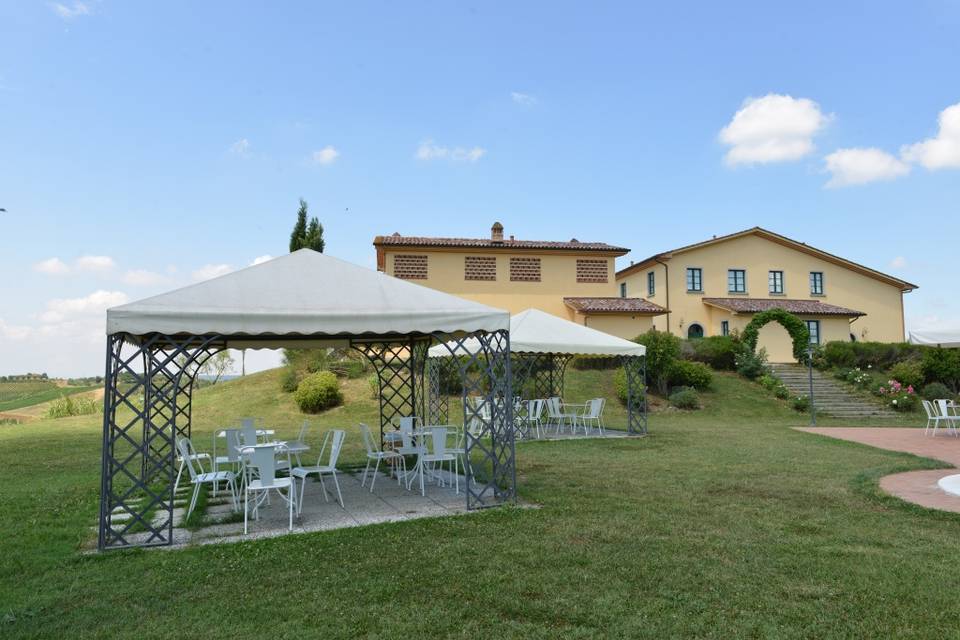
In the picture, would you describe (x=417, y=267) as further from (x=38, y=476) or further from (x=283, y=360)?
(x=38, y=476)

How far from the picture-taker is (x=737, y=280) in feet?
105

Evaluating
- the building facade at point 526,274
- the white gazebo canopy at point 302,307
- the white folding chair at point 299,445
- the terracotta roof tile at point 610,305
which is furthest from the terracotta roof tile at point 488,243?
the white gazebo canopy at point 302,307

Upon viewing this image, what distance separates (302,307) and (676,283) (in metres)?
26.7

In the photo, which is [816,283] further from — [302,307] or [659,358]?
[302,307]

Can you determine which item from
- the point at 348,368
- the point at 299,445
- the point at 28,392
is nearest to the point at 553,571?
the point at 299,445

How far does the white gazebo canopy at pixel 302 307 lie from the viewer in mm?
5995

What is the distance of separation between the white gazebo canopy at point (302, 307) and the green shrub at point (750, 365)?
1954 cm

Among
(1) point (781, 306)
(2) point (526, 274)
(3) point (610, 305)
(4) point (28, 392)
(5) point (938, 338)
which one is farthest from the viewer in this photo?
(4) point (28, 392)

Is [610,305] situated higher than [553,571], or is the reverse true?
[610,305]

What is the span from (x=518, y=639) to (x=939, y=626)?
8.38 ft

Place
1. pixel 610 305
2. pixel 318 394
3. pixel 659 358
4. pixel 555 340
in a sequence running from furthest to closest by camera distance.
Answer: pixel 610 305 < pixel 659 358 < pixel 318 394 < pixel 555 340

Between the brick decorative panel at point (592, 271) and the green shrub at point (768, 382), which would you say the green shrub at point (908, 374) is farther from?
the brick decorative panel at point (592, 271)

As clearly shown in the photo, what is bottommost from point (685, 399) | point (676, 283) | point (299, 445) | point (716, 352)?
point (685, 399)

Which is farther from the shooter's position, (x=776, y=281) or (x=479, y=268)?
(x=776, y=281)
